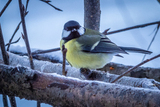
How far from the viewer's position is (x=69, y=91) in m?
0.48

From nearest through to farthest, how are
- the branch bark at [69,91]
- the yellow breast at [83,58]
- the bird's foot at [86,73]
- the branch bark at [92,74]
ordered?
the branch bark at [69,91] < the branch bark at [92,74] < the bird's foot at [86,73] < the yellow breast at [83,58]

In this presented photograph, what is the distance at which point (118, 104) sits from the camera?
0.44 metres

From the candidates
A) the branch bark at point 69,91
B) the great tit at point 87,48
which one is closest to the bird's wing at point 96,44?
the great tit at point 87,48

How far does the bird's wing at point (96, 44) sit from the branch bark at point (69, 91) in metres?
0.63

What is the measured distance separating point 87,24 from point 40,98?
0.87 m

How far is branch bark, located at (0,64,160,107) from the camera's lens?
44cm

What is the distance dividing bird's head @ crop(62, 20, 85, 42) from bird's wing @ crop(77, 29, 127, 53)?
0.11 feet

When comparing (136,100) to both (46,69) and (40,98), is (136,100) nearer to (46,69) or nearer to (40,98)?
(40,98)

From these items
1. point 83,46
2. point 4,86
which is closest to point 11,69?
point 4,86

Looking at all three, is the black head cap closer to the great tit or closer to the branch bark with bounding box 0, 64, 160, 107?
the great tit

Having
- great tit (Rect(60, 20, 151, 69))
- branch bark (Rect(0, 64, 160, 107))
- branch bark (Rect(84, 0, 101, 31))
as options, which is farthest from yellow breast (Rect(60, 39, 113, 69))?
branch bark (Rect(0, 64, 160, 107))

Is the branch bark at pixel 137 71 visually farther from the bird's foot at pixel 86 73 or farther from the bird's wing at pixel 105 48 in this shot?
the bird's foot at pixel 86 73

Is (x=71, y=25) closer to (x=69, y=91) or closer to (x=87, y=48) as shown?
(x=87, y=48)

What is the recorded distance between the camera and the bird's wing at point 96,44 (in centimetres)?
115
